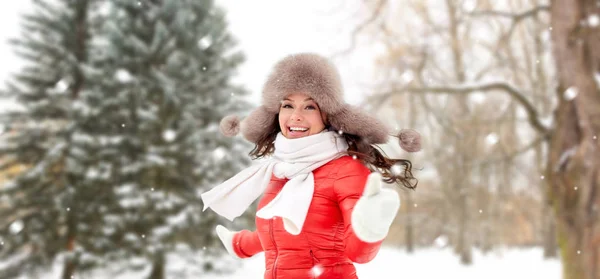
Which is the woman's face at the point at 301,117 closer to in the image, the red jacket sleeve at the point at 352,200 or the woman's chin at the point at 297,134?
the woman's chin at the point at 297,134

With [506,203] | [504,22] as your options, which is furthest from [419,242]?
[504,22]

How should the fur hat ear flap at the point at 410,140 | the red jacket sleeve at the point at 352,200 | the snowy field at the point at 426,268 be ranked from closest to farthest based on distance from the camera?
the red jacket sleeve at the point at 352,200 < the fur hat ear flap at the point at 410,140 < the snowy field at the point at 426,268

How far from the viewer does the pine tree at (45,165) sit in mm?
8914

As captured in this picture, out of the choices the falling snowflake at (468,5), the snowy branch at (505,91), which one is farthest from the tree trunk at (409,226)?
the snowy branch at (505,91)

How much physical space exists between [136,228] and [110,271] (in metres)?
0.83

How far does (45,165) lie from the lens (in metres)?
8.88

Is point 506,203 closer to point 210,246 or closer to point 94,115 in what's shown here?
point 210,246

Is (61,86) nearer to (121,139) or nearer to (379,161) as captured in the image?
(121,139)

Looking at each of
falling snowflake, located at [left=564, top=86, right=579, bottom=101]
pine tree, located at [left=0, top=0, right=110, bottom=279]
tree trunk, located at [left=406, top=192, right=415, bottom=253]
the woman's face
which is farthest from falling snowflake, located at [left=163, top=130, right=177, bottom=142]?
tree trunk, located at [left=406, top=192, right=415, bottom=253]

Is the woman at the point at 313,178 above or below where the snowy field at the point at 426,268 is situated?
above

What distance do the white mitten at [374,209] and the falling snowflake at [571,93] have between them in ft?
12.5

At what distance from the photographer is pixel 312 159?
2.12 meters

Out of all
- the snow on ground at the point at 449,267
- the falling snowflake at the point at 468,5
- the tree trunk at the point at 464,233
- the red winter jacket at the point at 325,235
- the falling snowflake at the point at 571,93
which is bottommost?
the snow on ground at the point at 449,267

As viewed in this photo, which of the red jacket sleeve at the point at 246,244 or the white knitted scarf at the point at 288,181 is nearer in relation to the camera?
the white knitted scarf at the point at 288,181
